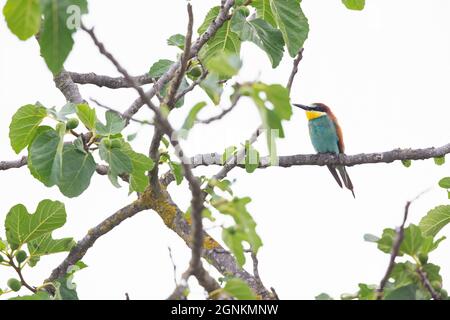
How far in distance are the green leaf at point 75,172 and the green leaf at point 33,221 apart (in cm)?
19

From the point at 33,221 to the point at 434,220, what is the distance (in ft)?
6.28

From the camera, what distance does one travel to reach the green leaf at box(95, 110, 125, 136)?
3.32 m

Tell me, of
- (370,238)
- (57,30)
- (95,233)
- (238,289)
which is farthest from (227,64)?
(95,233)

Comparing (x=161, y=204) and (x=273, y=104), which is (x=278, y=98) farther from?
(x=161, y=204)

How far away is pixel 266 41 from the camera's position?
3.73 m

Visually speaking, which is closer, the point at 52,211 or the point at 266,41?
the point at 52,211

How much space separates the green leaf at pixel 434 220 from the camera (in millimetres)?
3607

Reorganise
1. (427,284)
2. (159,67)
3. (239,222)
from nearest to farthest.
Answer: (239,222)
(427,284)
(159,67)

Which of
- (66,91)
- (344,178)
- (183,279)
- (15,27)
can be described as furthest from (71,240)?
(344,178)

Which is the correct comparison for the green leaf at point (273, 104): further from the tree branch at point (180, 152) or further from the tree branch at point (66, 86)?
the tree branch at point (66, 86)

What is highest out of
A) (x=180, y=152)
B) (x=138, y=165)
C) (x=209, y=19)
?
(x=209, y=19)

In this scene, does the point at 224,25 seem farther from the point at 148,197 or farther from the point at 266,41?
→ the point at 148,197

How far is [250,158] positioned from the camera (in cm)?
370

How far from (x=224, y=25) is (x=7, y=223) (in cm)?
146
